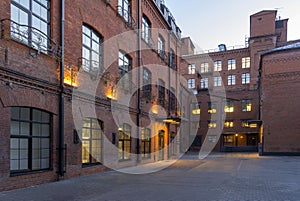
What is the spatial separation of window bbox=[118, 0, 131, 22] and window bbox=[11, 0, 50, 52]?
224 inches

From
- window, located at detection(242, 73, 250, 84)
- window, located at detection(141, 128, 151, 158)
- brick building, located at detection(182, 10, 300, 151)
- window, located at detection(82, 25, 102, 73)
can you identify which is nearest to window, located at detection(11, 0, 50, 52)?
window, located at detection(82, 25, 102, 73)

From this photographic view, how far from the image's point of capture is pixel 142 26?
18562 mm

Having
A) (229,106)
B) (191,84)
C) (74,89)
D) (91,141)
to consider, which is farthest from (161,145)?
(191,84)

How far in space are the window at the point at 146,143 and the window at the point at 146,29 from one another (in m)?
6.00

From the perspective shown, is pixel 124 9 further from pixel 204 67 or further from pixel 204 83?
pixel 204 67

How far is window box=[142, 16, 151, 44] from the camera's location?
1880 centimetres

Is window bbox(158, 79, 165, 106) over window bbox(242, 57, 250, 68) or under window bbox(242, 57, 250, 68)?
under

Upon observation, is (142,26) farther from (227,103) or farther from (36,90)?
(227,103)

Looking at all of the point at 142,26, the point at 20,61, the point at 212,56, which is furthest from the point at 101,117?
the point at 212,56

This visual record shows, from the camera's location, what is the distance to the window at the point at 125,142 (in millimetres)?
15125

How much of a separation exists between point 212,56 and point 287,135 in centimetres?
2250

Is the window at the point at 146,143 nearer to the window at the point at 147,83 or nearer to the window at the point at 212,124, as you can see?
the window at the point at 147,83

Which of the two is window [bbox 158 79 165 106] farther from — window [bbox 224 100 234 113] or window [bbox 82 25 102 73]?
window [bbox 224 100 234 113]

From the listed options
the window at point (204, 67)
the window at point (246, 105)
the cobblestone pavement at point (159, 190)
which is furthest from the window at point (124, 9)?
the window at point (204, 67)
